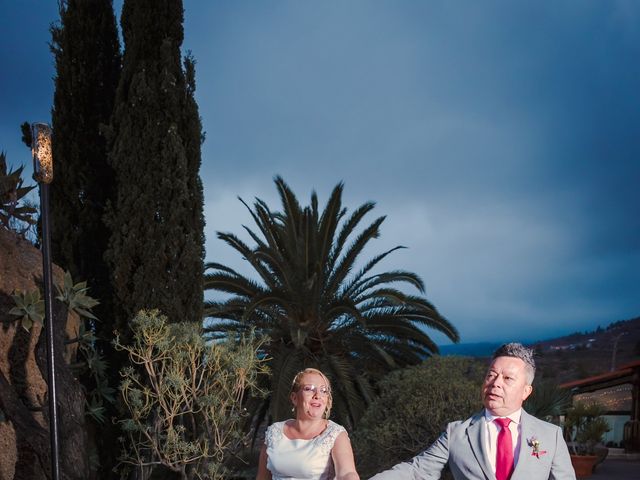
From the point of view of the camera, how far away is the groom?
3.28 metres

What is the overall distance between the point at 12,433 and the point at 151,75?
5.07m

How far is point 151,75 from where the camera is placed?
1018 cm

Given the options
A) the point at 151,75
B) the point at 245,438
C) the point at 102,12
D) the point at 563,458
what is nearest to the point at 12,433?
the point at 245,438

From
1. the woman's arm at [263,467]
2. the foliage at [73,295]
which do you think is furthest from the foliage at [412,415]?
the woman's arm at [263,467]

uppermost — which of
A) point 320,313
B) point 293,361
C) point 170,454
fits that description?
point 320,313

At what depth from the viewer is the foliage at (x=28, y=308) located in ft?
24.6

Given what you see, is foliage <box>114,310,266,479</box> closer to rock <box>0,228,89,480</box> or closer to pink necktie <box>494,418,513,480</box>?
rock <box>0,228,89,480</box>

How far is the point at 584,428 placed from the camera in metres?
15.7

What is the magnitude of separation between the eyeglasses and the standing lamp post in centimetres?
250

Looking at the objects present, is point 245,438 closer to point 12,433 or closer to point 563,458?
point 12,433

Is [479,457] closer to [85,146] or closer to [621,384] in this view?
[85,146]

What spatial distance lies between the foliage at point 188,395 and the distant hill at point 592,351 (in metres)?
18.0

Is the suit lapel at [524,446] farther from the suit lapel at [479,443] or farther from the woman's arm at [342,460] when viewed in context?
the woman's arm at [342,460]

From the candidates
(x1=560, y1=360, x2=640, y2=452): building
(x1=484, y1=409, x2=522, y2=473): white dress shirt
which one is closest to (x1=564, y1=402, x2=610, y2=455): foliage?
(x1=560, y1=360, x2=640, y2=452): building
